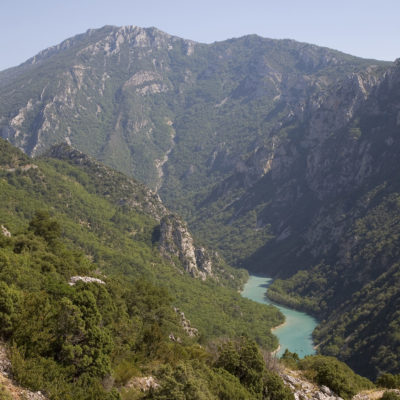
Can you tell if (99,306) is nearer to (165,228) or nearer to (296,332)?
(165,228)

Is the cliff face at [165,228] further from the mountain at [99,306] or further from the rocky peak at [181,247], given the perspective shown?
the mountain at [99,306]

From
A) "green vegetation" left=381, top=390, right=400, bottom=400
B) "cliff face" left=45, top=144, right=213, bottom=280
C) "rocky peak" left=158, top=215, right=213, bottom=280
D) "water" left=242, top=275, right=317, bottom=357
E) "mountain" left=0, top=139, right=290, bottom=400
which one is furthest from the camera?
"cliff face" left=45, top=144, right=213, bottom=280

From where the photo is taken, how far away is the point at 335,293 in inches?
7407

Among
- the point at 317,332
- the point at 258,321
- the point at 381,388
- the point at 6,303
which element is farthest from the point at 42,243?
the point at 317,332

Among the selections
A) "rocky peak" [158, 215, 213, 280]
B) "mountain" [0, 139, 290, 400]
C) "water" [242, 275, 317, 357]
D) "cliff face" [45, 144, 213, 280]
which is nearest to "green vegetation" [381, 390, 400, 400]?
"mountain" [0, 139, 290, 400]

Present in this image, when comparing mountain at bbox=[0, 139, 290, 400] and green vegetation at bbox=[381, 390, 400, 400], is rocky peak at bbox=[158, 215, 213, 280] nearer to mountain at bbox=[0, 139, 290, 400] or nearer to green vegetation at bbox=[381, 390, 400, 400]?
mountain at bbox=[0, 139, 290, 400]

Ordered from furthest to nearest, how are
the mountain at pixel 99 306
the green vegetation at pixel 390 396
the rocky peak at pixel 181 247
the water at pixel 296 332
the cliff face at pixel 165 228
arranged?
1. the cliff face at pixel 165 228
2. the rocky peak at pixel 181 247
3. the water at pixel 296 332
4. the green vegetation at pixel 390 396
5. the mountain at pixel 99 306

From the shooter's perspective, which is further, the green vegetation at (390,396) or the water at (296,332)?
the water at (296,332)

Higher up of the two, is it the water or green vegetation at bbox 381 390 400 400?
green vegetation at bbox 381 390 400 400

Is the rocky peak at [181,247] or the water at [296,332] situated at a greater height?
the rocky peak at [181,247]

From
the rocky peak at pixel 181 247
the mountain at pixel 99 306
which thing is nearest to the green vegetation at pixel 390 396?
the mountain at pixel 99 306

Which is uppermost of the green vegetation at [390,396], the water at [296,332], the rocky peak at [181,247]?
the green vegetation at [390,396]

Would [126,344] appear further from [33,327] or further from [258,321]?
[258,321]

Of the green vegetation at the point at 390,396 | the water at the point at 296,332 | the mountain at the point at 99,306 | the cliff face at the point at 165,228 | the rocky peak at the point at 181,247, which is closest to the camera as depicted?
the mountain at the point at 99,306
